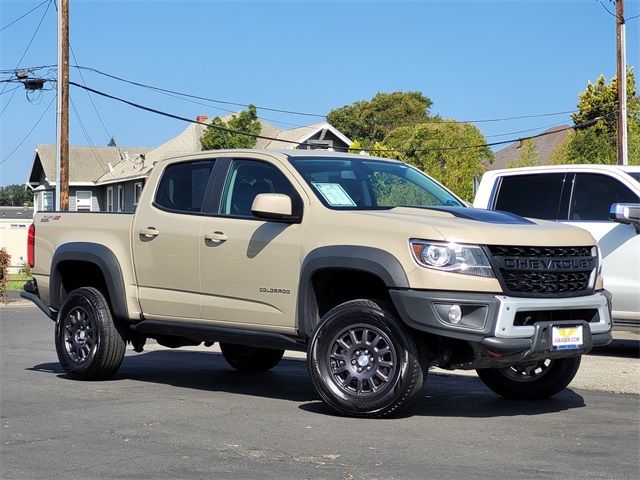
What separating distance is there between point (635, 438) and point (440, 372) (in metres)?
3.81

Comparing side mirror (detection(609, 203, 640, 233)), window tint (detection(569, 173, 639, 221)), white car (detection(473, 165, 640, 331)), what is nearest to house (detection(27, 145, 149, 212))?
white car (detection(473, 165, 640, 331))

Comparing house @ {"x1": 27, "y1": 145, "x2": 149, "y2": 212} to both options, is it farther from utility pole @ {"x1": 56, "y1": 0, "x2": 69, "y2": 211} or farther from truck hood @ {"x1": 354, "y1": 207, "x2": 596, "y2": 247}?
truck hood @ {"x1": 354, "y1": 207, "x2": 596, "y2": 247}

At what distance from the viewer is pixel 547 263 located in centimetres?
743

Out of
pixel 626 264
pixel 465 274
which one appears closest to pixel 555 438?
pixel 465 274

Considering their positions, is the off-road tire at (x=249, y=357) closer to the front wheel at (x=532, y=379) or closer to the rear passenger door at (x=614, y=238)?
the front wheel at (x=532, y=379)

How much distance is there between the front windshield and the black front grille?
4.16 ft

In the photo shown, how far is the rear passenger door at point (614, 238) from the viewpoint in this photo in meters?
11.6

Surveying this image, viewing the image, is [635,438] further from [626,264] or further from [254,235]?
[626,264]

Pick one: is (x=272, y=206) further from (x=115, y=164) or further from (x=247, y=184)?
(x=115, y=164)

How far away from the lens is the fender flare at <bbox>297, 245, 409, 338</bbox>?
729 cm

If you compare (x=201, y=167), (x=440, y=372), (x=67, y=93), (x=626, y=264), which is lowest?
(x=440, y=372)

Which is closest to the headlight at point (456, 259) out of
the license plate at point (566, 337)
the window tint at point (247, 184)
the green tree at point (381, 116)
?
the license plate at point (566, 337)

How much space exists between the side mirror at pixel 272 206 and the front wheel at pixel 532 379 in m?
2.12

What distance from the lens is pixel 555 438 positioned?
6.82 meters
